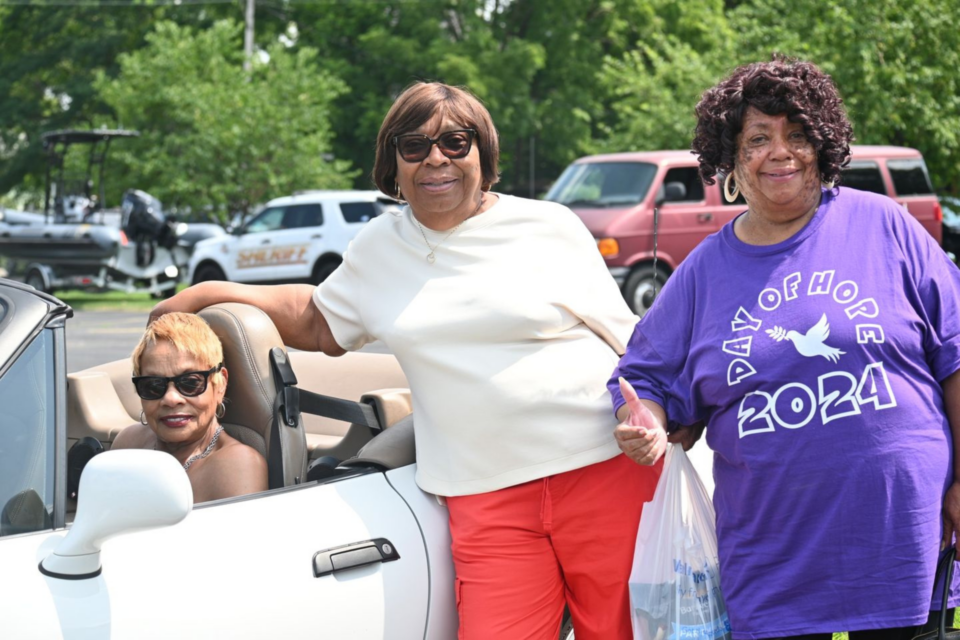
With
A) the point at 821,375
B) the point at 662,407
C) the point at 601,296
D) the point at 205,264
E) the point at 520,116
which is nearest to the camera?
the point at 821,375

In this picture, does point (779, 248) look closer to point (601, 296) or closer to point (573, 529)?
point (601, 296)

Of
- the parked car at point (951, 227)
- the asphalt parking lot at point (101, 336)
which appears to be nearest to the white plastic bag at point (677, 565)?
the asphalt parking lot at point (101, 336)

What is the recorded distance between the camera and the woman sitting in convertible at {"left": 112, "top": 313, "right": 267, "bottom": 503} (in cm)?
266

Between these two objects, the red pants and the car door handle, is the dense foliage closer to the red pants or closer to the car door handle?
the red pants

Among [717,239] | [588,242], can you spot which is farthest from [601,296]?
[717,239]

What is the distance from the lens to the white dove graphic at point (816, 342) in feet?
7.21

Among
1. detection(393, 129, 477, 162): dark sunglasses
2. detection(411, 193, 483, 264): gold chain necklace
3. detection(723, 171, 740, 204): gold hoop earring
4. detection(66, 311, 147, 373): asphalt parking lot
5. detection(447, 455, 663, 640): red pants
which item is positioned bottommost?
detection(66, 311, 147, 373): asphalt parking lot

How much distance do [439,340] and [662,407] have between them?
52 cm

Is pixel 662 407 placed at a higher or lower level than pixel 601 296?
lower

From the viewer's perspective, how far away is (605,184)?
14461 millimetres

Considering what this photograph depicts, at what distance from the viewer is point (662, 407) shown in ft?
8.13

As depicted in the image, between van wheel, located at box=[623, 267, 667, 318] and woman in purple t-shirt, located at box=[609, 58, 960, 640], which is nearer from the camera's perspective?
woman in purple t-shirt, located at box=[609, 58, 960, 640]

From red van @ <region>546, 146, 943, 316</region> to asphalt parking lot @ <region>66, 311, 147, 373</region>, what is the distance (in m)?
5.56

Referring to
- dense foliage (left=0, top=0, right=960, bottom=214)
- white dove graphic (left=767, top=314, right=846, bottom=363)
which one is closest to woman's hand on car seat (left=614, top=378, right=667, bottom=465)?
white dove graphic (left=767, top=314, right=846, bottom=363)
